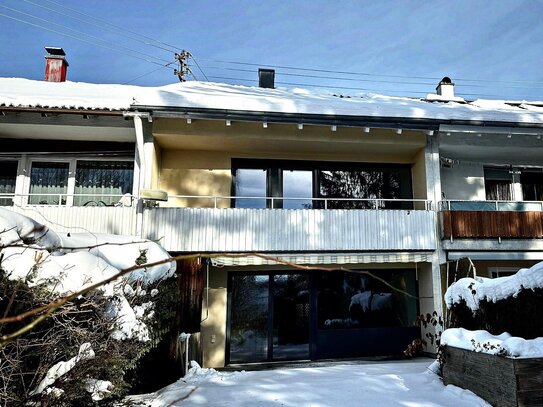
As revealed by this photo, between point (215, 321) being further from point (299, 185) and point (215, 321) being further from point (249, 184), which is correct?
point (299, 185)

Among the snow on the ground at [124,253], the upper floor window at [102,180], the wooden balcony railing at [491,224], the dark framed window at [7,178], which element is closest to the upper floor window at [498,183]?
the wooden balcony railing at [491,224]

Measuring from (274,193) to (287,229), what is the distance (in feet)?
6.79

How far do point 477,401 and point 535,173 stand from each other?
12395mm

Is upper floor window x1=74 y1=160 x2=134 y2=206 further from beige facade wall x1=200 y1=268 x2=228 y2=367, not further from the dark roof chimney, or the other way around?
the dark roof chimney

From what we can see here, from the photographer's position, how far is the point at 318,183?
14.6 metres

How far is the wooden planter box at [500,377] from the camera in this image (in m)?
5.60

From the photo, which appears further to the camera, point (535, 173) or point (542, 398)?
point (535, 173)

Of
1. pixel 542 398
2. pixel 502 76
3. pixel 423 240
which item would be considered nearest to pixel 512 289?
pixel 542 398

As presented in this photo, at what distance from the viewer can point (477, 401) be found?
6320 mm

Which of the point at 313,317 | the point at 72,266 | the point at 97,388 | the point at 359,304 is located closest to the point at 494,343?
the point at 97,388

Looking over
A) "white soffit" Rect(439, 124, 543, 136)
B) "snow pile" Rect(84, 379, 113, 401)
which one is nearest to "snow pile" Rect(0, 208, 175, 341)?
"snow pile" Rect(84, 379, 113, 401)

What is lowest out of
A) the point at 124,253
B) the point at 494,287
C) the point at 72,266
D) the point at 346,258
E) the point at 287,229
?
the point at 494,287

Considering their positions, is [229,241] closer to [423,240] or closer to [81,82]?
[423,240]

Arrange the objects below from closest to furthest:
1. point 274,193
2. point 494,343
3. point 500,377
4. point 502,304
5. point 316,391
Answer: point 500,377 → point 494,343 → point 502,304 → point 316,391 → point 274,193
